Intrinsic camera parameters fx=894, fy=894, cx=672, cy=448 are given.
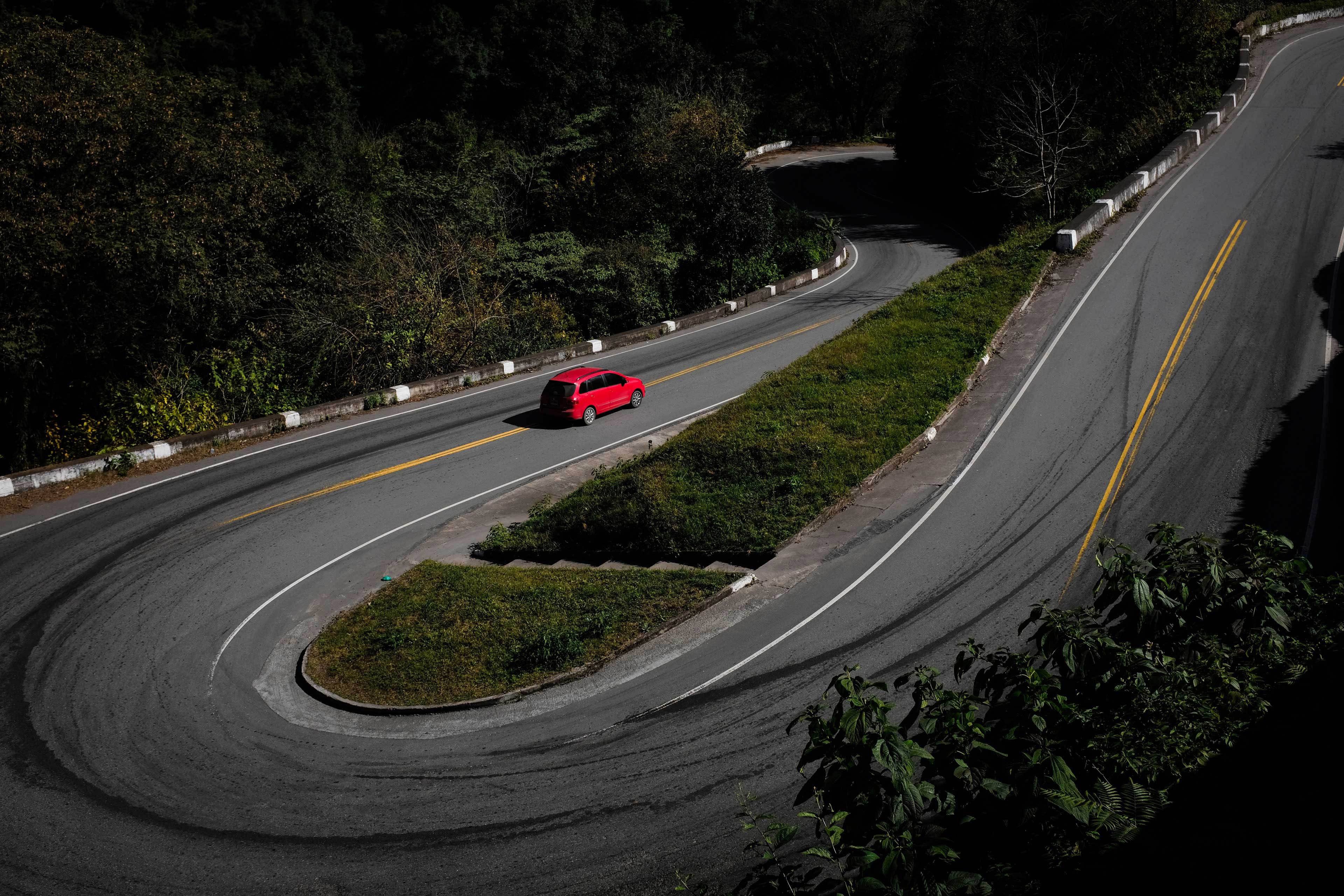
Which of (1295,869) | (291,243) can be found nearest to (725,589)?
(1295,869)

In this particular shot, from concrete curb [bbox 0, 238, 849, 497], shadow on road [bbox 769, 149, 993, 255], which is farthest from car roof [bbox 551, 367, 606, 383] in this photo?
shadow on road [bbox 769, 149, 993, 255]

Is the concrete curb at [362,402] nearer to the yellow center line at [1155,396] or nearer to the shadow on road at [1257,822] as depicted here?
the yellow center line at [1155,396]

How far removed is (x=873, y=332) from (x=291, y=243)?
2141 cm

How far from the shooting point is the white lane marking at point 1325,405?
15516mm

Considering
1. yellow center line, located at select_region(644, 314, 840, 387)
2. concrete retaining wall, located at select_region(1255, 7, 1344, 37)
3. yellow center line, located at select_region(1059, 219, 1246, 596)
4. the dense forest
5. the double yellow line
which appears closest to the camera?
yellow center line, located at select_region(1059, 219, 1246, 596)

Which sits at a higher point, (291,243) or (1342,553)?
(291,243)

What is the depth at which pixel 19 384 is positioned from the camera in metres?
25.5

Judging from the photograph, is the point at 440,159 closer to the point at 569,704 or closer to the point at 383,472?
the point at 383,472

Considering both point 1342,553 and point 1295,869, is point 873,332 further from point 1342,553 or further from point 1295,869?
point 1295,869

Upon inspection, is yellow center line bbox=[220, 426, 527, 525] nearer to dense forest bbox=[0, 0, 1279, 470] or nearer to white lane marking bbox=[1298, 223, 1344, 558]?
dense forest bbox=[0, 0, 1279, 470]

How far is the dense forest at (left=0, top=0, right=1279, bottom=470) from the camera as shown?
78.6 feet

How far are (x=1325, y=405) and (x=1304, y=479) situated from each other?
394 centimetres

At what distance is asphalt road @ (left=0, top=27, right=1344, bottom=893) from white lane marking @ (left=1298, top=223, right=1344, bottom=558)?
197 millimetres

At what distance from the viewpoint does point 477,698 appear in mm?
13758
